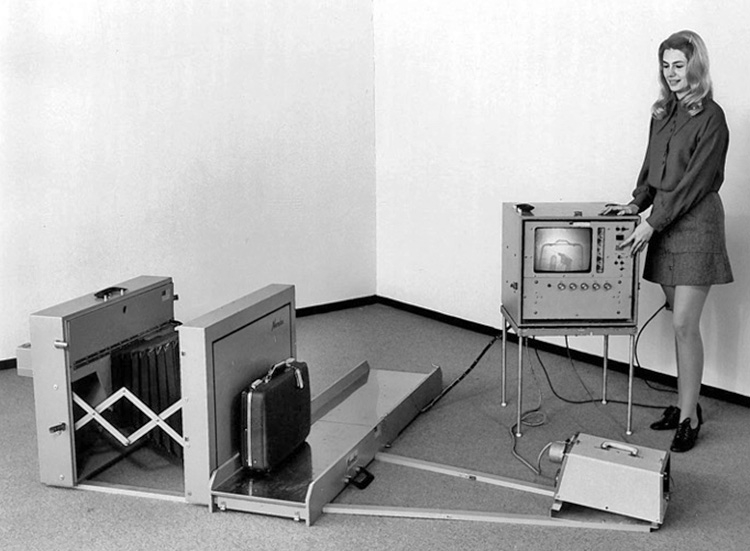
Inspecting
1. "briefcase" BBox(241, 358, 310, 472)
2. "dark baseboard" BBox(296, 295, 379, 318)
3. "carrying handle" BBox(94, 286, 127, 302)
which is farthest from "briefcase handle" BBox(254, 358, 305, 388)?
"dark baseboard" BBox(296, 295, 379, 318)

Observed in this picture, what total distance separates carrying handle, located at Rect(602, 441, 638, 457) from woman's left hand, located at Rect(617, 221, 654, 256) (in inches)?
35.0

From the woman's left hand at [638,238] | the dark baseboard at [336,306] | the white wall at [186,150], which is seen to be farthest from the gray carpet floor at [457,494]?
the dark baseboard at [336,306]

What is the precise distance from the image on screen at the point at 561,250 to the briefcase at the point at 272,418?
1.12 metres

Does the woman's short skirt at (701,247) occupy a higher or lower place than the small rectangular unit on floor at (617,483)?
higher

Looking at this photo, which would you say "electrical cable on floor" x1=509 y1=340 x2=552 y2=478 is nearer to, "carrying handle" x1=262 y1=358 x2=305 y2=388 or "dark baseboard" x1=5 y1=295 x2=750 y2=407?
"dark baseboard" x1=5 y1=295 x2=750 y2=407

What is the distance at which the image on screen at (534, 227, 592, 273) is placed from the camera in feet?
12.8

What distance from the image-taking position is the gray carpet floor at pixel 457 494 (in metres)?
3.10

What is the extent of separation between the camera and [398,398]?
4.21 meters

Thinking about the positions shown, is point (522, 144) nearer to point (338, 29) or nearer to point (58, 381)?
point (338, 29)

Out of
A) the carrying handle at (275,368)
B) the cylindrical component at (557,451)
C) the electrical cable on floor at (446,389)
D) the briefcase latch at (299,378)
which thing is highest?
the carrying handle at (275,368)

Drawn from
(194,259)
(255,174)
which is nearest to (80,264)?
(194,259)

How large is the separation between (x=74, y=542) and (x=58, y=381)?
0.60 meters

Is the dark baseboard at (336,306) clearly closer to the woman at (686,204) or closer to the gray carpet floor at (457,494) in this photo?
the gray carpet floor at (457,494)

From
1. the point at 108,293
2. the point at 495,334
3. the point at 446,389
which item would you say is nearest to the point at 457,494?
the point at 446,389
